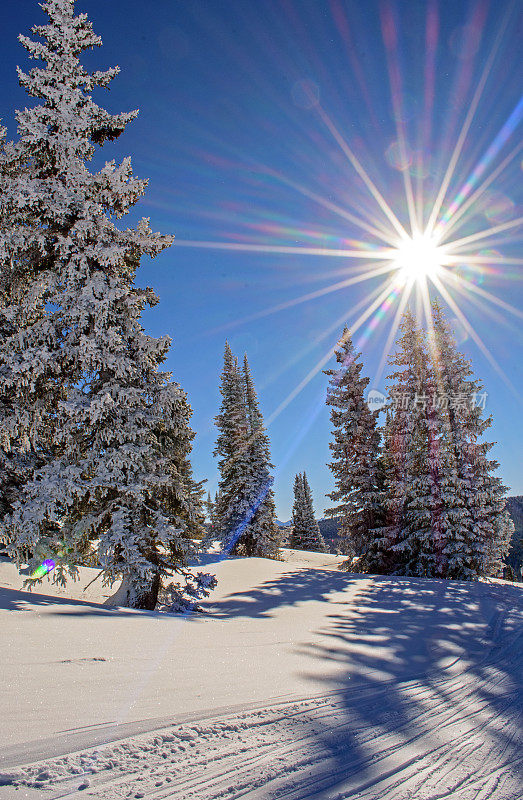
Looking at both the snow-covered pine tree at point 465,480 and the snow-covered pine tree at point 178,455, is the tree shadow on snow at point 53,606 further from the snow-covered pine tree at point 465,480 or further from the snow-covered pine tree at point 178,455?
the snow-covered pine tree at point 465,480

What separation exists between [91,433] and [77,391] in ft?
3.07

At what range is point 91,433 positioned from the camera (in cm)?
811

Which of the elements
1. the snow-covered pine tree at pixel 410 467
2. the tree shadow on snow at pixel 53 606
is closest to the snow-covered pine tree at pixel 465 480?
the snow-covered pine tree at pixel 410 467

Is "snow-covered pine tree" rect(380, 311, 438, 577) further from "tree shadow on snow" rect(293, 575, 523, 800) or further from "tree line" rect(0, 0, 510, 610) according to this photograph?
"tree line" rect(0, 0, 510, 610)

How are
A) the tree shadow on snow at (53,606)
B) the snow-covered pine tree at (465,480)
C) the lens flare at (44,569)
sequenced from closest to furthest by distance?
the tree shadow on snow at (53,606)
the lens flare at (44,569)
the snow-covered pine tree at (465,480)

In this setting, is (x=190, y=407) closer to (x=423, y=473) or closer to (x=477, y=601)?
(x=477, y=601)

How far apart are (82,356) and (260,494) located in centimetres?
2178

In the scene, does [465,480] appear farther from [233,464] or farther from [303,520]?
[303,520]

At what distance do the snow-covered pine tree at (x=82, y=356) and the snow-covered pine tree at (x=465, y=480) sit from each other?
12217mm

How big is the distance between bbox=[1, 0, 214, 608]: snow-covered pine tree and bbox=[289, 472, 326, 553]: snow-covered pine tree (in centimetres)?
4053

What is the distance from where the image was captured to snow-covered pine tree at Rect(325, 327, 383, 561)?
727 inches

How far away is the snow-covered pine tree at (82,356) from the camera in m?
A: 7.35

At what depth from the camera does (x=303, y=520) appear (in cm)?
4784

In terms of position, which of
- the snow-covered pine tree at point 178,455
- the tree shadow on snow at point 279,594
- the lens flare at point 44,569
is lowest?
the tree shadow on snow at point 279,594
